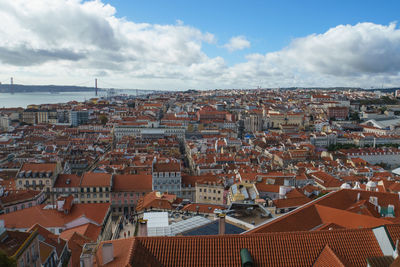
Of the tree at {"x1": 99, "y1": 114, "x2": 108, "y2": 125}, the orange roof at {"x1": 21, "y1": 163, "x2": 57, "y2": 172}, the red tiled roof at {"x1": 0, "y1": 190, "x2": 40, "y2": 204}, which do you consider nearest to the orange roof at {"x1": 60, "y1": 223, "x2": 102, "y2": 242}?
the red tiled roof at {"x1": 0, "y1": 190, "x2": 40, "y2": 204}

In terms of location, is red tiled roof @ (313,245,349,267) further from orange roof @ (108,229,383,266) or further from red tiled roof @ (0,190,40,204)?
red tiled roof @ (0,190,40,204)

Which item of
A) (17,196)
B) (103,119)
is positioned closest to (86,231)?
(17,196)

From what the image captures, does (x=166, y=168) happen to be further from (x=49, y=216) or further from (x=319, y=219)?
(x=319, y=219)

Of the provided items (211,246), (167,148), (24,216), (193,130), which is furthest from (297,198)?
(193,130)

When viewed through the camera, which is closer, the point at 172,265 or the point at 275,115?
the point at 172,265

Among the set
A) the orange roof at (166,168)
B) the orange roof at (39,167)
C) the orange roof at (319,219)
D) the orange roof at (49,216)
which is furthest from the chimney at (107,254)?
the orange roof at (39,167)

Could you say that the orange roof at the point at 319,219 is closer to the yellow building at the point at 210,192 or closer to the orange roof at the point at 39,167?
the yellow building at the point at 210,192

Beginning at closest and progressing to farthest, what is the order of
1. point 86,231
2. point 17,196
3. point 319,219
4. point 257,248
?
point 257,248 < point 319,219 < point 86,231 < point 17,196

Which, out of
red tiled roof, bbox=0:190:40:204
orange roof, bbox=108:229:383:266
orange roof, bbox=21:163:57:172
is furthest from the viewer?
orange roof, bbox=21:163:57:172

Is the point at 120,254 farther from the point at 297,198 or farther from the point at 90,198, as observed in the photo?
the point at 90,198
